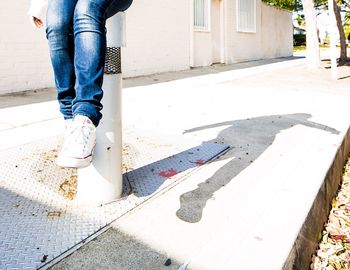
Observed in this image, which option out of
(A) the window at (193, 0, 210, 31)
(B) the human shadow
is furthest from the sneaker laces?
(A) the window at (193, 0, 210, 31)

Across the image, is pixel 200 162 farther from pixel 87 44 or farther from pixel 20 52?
pixel 20 52

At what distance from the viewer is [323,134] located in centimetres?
364

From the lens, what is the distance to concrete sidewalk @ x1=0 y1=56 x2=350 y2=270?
60.1 inches

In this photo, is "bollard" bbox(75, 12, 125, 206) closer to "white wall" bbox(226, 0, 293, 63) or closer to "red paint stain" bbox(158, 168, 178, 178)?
"red paint stain" bbox(158, 168, 178, 178)

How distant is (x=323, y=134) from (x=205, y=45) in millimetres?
9518

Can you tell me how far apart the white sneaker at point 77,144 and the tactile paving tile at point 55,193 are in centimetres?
40

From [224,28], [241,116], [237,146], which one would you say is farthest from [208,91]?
[224,28]

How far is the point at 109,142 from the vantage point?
6.22ft

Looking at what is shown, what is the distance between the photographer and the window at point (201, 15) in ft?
39.5

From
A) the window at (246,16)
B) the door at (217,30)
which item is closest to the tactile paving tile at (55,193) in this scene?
the door at (217,30)

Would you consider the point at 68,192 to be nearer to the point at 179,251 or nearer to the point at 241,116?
the point at 179,251

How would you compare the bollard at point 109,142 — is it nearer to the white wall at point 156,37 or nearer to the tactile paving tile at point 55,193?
the tactile paving tile at point 55,193

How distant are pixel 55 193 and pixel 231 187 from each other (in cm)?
107

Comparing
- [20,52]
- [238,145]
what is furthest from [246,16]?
[238,145]
